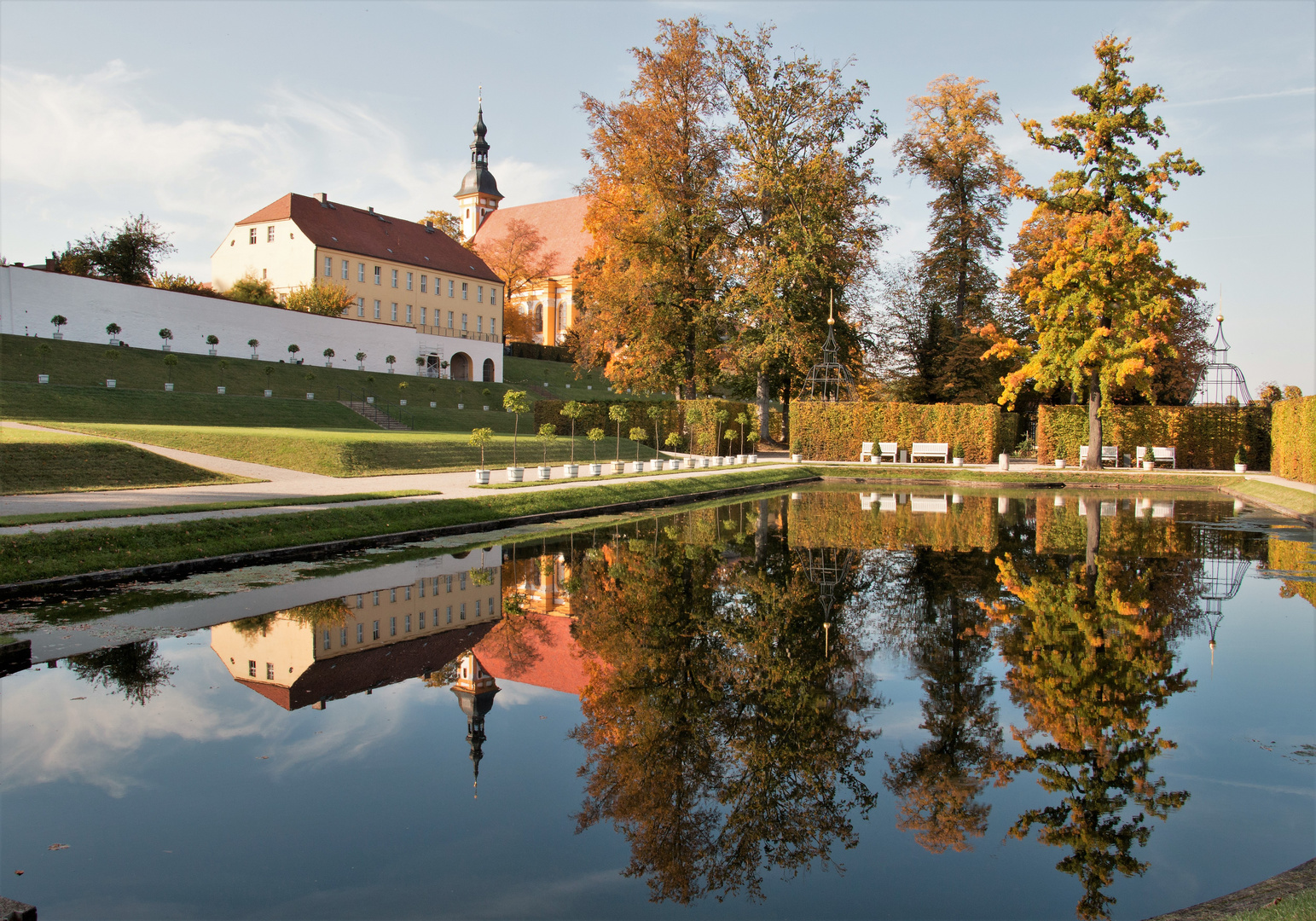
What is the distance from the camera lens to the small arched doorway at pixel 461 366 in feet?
181

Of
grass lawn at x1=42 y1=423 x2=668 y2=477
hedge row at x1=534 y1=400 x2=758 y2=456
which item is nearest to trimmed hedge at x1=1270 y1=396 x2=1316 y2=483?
hedge row at x1=534 y1=400 x2=758 y2=456

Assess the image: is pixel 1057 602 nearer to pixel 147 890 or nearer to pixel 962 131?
pixel 147 890

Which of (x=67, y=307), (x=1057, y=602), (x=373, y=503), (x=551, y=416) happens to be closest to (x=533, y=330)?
(x=551, y=416)

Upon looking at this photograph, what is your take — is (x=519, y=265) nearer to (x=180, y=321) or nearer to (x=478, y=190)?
(x=478, y=190)

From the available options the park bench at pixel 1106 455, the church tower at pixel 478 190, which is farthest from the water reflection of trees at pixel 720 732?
the church tower at pixel 478 190

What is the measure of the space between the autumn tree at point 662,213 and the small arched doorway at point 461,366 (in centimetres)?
2099

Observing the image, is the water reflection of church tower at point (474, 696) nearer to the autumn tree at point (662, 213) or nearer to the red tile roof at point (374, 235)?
the autumn tree at point (662, 213)

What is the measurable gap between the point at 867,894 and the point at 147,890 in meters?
2.96

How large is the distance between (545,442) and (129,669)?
83.7 ft

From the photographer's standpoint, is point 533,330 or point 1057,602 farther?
point 533,330

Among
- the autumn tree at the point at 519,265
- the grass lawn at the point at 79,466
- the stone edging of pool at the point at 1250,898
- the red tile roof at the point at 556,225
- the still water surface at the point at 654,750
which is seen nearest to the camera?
the stone edging of pool at the point at 1250,898

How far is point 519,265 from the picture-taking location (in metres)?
71.3

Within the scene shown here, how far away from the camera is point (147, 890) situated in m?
3.39

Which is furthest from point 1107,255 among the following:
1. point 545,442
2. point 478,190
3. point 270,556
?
point 478,190
